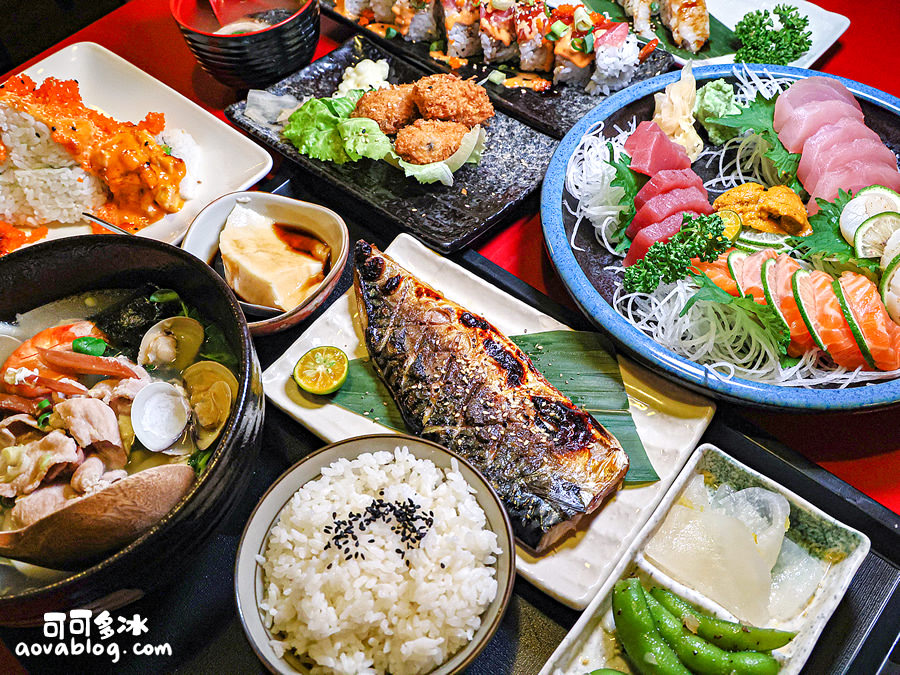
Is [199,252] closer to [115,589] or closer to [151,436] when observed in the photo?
[151,436]

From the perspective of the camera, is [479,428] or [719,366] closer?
[479,428]

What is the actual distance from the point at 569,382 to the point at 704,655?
3.12 ft

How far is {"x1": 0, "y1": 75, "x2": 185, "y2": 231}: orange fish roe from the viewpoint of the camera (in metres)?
2.93

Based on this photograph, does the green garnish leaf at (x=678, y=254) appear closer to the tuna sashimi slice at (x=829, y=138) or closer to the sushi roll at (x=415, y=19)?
the tuna sashimi slice at (x=829, y=138)

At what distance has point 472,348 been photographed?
2246mm

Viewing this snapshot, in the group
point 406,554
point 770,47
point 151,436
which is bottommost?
point 151,436

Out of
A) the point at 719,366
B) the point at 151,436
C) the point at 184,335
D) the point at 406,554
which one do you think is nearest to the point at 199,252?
the point at 184,335

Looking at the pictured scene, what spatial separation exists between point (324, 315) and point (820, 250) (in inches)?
74.9

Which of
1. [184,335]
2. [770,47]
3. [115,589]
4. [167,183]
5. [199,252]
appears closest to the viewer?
[115,589]

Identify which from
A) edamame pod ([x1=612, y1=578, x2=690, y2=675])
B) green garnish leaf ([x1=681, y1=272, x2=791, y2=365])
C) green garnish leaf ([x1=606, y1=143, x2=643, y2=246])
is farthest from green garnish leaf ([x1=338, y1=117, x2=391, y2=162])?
edamame pod ([x1=612, y1=578, x2=690, y2=675])

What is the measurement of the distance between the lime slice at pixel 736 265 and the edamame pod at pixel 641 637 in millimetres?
1241

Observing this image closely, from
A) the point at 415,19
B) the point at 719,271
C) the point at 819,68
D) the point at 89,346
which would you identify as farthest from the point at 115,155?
the point at 819,68

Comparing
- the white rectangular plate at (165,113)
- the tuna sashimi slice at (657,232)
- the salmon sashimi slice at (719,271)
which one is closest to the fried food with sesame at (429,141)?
the white rectangular plate at (165,113)

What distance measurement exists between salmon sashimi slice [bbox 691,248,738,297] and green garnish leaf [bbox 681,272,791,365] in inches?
4.0
